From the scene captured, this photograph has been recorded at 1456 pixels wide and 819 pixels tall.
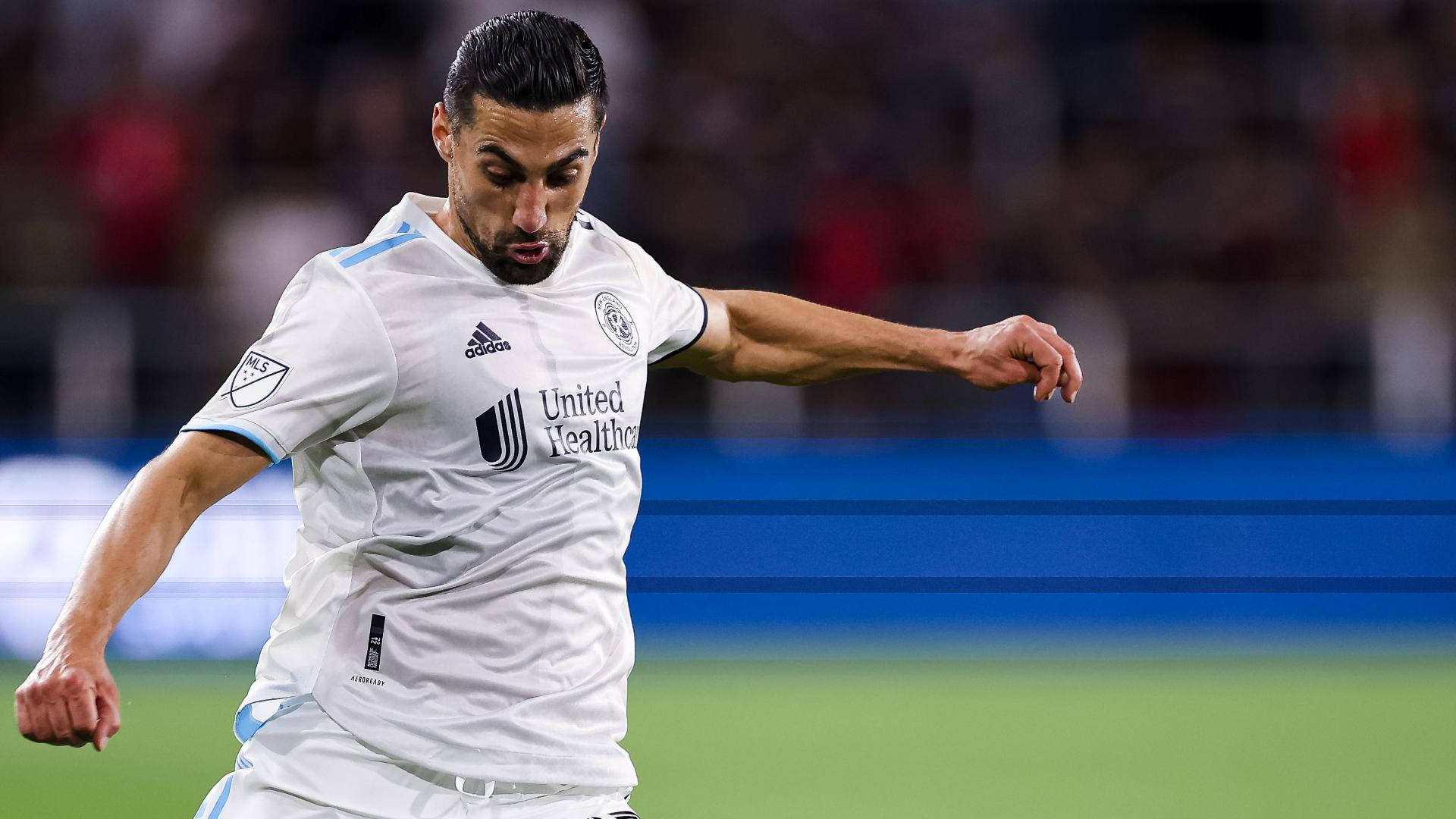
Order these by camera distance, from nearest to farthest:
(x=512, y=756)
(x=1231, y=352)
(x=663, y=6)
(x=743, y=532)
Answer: (x=512, y=756), (x=743, y=532), (x=1231, y=352), (x=663, y=6)

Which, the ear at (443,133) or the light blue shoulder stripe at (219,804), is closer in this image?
the light blue shoulder stripe at (219,804)

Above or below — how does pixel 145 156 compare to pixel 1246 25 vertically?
below

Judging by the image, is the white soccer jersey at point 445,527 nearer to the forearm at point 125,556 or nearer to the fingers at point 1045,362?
the forearm at point 125,556

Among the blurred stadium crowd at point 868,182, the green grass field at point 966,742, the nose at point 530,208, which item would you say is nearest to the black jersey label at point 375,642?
the nose at point 530,208

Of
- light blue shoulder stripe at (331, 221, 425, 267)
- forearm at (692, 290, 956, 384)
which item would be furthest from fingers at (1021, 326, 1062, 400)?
light blue shoulder stripe at (331, 221, 425, 267)

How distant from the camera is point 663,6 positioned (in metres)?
12.2

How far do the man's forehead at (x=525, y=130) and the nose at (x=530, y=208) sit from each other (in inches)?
2.0

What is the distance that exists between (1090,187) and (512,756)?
28.1 feet

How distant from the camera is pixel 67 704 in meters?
2.75

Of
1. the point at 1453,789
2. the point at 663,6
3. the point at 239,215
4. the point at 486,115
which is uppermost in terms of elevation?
the point at 663,6

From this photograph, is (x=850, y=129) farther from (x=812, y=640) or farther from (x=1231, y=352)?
(x=812, y=640)

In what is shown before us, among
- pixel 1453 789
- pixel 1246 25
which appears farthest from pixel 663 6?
pixel 1453 789

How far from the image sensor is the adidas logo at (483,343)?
3.38m

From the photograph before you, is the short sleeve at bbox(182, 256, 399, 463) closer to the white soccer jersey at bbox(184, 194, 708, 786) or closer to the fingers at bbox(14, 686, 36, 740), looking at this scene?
the white soccer jersey at bbox(184, 194, 708, 786)
